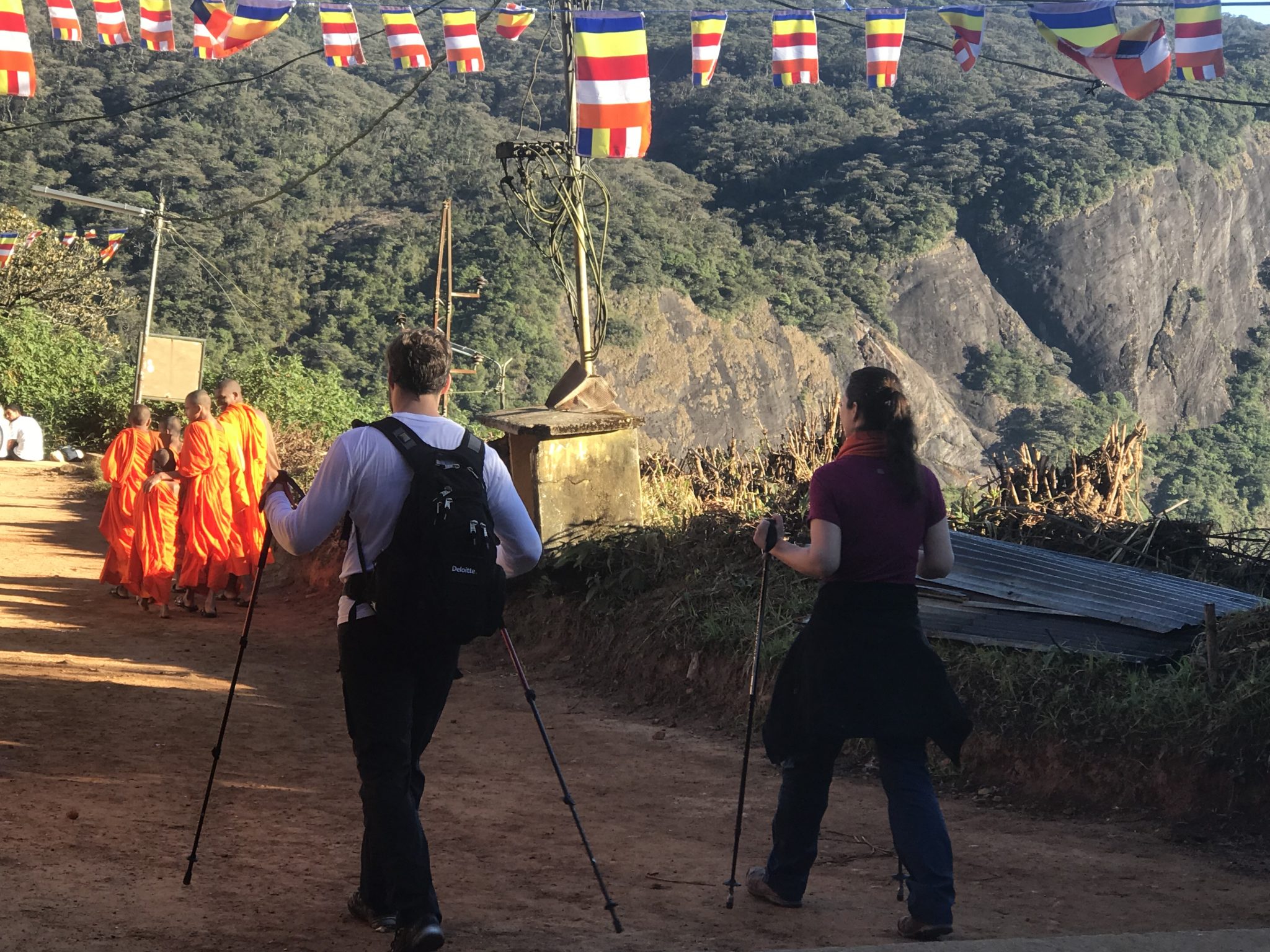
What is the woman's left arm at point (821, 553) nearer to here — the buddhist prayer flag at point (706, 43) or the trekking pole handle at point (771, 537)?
the trekking pole handle at point (771, 537)

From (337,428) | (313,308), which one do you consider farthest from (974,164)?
(337,428)

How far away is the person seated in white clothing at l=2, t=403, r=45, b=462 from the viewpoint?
23.8 metres

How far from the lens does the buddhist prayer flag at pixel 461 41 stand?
13.9 meters

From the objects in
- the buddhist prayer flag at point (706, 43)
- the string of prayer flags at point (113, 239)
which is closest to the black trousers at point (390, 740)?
the buddhist prayer flag at point (706, 43)

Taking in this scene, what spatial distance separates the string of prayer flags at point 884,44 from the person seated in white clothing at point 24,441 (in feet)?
56.6

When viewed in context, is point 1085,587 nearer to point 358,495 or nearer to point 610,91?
point 358,495

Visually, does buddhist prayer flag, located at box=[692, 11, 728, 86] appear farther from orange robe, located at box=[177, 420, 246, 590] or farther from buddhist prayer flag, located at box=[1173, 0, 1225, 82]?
orange robe, located at box=[177, 420, 246, 590]

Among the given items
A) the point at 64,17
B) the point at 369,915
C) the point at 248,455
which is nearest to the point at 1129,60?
the point at 248,455

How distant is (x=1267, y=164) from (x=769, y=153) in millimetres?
27980

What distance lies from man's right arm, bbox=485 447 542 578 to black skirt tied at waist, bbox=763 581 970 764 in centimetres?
85

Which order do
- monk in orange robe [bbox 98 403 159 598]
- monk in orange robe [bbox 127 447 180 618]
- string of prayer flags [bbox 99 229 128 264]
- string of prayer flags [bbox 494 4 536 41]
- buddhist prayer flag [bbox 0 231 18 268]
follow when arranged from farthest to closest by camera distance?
string of prayer flags [bbox 99 229 128 264] < buddhist prayer flag [bbox 0 231 18 268] < string of prayer flags [bbox 494 4 536 41] < monk in orange robe [bbox 98 403 159 598] < monk in orange robe [bbox 127 447 180 618]

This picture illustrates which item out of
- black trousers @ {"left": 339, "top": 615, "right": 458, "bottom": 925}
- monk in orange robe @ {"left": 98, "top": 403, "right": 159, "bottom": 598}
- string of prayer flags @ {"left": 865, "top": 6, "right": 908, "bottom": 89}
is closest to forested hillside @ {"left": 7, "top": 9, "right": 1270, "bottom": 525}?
string of prayer flags @ {"left": 865, "top": 6, "right": 908, "bottom": 89}

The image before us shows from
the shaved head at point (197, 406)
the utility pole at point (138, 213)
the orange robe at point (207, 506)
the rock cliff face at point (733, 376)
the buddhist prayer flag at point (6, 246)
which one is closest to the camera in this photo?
the shaved head at point (197, 406)

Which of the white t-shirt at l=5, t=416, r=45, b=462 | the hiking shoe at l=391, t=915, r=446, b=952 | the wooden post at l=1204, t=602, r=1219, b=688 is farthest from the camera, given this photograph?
the white t-shirt at l=5, t=416, r=45, b=462
